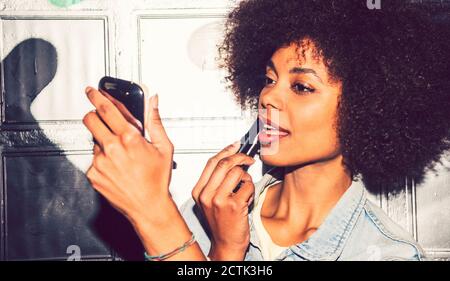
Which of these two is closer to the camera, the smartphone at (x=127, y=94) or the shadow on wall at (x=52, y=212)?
the smartphone at (x=127, y=94)

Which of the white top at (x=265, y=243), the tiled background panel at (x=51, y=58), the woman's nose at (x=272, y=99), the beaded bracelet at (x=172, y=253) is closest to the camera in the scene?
the beaded bracelet at (x=172, y=253)

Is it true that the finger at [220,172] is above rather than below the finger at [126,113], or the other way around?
below

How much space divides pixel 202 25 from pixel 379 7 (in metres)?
0.62

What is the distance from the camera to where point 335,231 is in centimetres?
125

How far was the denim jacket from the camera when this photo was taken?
3.96 feet

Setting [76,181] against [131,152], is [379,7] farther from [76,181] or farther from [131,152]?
[76,181]

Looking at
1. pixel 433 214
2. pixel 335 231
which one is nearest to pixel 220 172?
pixel 335 231

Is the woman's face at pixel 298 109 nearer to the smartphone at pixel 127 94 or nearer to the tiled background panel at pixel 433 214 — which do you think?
the smartphone at pixel 127 94

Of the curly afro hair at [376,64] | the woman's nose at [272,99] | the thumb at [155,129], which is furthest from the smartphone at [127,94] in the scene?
the curly afro hair at [376,64]

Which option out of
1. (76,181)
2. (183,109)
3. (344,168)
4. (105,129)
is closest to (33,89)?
(76,181)

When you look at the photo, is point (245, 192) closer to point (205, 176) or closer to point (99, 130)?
point (205, 176)

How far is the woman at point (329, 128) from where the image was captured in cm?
114

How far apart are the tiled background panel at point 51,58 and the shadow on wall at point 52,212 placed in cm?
4

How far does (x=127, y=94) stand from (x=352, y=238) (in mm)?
785
